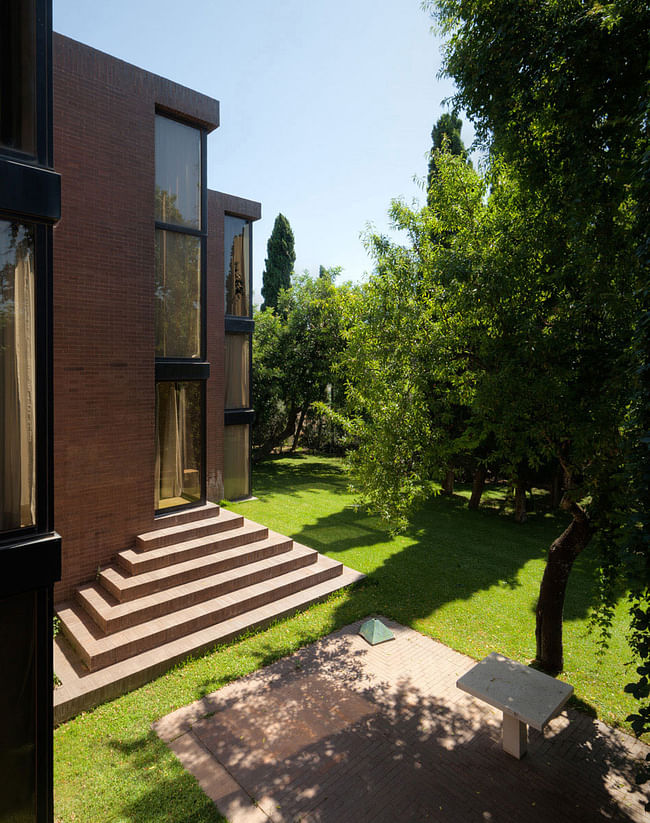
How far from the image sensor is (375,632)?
7422 millimetres

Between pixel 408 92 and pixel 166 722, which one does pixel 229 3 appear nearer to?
pixel 408 92

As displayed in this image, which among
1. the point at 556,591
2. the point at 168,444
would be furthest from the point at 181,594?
the point at 556,591

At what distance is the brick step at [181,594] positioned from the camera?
271 inches

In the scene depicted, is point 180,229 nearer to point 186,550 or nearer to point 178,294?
point 178,294

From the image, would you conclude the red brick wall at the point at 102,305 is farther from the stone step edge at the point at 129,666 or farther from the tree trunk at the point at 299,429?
the tree trunk at the point at 299,429

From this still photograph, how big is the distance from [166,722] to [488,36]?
8909 millimetres

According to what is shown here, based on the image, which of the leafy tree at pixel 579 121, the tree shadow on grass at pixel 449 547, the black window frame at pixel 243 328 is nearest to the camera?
the leafy tree at pixel 579 121

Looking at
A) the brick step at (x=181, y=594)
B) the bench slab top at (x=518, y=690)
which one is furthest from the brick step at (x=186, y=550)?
the bench slab top at (x=518, y=690)

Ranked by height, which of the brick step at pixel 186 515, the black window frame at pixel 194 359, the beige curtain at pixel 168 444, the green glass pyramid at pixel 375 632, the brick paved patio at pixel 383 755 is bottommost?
the brick paved patio at pixel 383 755

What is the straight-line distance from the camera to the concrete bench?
190 inches

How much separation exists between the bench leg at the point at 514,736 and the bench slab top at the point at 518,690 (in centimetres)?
22

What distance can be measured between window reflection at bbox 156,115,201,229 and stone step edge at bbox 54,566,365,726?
24.4 feet

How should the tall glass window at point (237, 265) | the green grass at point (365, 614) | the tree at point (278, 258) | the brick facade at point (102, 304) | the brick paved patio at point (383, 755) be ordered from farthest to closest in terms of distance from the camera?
the tree at point (278, 258)
the tall glass window at point (237, 265)
the brick facade at point (102, 304)
the green grass at point (365, 614)
the brick paved patio at point (383, 755)

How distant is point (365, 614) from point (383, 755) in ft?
10.3
